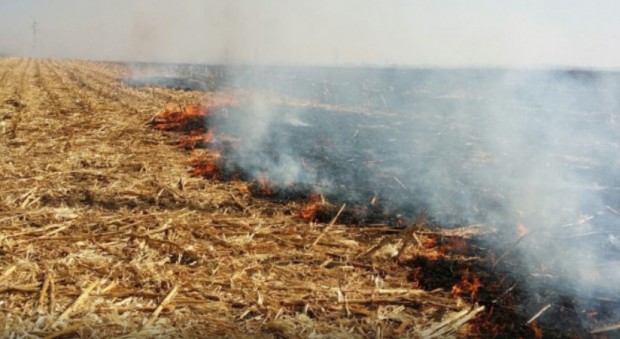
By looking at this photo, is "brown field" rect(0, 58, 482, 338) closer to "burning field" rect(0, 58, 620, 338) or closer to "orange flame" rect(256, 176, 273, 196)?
"burning field" rect(0, 58, 620, 338)

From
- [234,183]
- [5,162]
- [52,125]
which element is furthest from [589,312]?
[52,125]

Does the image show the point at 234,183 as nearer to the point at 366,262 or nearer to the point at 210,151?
the point at 210,151

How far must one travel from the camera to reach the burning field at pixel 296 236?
166 inches

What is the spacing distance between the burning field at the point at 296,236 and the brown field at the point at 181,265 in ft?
0.08

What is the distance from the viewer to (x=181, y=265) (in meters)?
5.03

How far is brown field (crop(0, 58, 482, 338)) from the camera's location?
4023 mm

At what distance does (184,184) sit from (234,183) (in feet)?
2.94

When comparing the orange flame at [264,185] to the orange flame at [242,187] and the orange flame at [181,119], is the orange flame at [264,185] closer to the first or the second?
the orange flame at [242,187]

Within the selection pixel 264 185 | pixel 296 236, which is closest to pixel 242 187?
pixel 264 185

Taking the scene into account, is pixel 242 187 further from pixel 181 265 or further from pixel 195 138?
pixel 195 138

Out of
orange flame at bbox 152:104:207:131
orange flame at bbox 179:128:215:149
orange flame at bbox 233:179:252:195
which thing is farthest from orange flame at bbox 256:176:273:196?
orange flame at bbox 152:104:207:131

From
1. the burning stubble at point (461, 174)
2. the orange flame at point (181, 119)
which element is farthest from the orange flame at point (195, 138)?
the orange flame at point (181, 119)

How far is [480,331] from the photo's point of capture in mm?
4230

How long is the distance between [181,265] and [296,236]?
5.37ft
